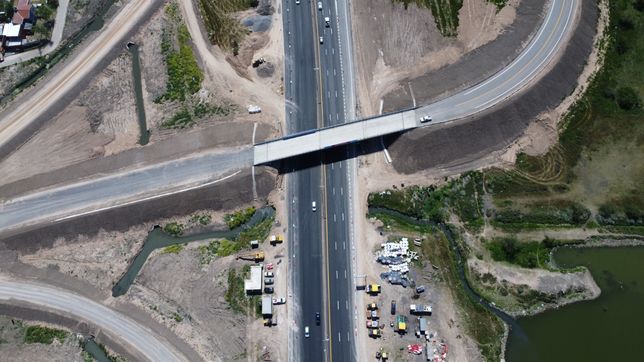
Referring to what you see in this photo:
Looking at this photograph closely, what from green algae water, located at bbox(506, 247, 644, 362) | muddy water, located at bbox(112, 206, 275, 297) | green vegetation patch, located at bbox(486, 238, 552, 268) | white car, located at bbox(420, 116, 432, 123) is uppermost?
white car, located at bbox(420, 116, 432, 123)

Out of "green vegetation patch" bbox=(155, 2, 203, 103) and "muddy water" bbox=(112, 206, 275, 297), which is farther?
"green vegetation patch" bbox=(155, 2, 203, 103)

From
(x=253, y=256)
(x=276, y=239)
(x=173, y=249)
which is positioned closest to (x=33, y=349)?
(x=173, y=249)

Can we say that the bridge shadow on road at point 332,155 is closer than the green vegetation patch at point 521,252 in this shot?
No

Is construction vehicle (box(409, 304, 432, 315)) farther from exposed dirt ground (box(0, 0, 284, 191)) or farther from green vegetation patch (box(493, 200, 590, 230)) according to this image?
exposed dirt ground (box(0, 0, 284, 191))

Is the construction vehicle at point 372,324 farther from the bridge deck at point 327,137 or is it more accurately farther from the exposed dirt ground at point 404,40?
the exposed dirt ground at point 404,40

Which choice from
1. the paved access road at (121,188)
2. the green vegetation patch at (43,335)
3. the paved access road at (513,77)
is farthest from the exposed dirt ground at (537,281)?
the green vegetation patch at (43,335)

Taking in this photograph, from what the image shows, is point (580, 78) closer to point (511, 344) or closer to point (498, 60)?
point (498, 60)

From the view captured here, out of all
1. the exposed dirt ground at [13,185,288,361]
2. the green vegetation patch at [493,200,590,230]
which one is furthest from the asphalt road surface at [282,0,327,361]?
the green vegetation patch at [493,200,590,230]
